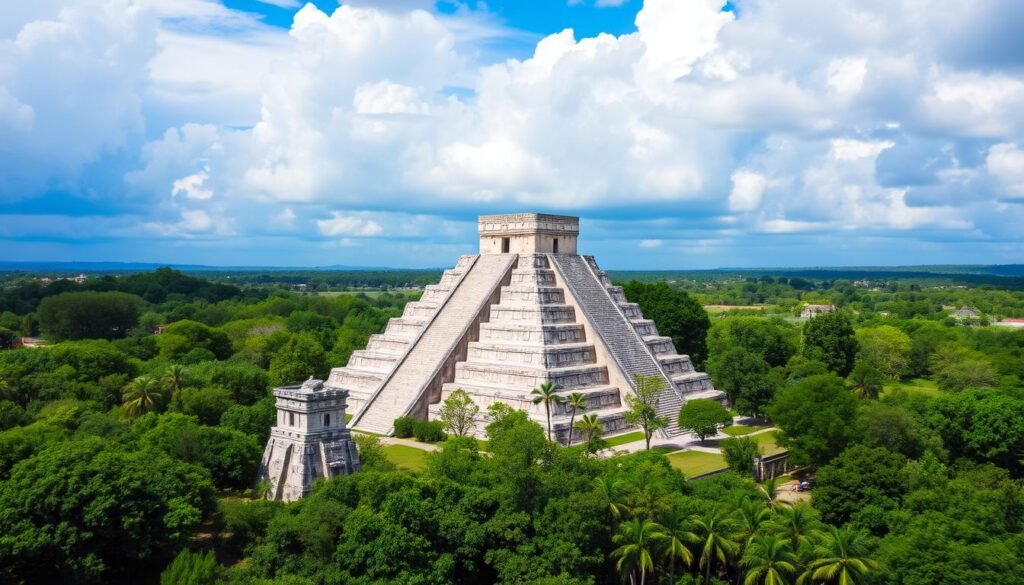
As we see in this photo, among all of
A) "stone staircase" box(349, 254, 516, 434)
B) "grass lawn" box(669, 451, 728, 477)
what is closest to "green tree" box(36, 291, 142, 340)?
"stone staircase" box(349, 254, 516, 434)

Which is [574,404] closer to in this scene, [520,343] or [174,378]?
[520,343]

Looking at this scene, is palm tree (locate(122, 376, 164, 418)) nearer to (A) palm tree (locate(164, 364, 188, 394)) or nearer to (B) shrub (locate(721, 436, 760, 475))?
(A) palm tree (locate(164, 364, 188, 394))

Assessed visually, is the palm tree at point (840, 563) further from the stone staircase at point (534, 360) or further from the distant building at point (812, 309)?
the distant building at point (812, 309)

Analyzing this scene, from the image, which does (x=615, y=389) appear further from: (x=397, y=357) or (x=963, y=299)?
(x=963, y=299)

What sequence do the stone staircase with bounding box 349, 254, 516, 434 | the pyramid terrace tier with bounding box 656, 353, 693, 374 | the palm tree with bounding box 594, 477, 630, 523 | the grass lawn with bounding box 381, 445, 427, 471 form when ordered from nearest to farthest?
the palm tree with bounding box 594, 477, 630, 523 < the grass lawn with bounding box 381, 445, 427, 471 < the stone staircase with bounding box 349, 254, 516, 434 < the pyramid terrace tier with bounding box 656, 353, 693, 374

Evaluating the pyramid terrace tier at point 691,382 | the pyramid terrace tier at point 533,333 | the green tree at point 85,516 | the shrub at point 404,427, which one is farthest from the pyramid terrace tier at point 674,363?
the green tree at point 85,516

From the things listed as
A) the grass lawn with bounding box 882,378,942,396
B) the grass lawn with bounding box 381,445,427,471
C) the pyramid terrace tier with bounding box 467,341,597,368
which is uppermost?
the pyramid terrace tier with bounding box 467,341,597,368
